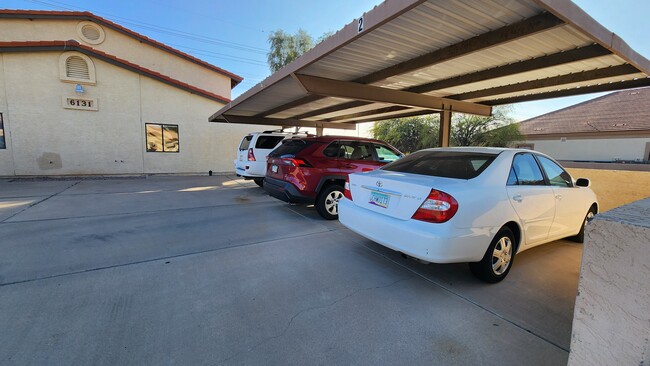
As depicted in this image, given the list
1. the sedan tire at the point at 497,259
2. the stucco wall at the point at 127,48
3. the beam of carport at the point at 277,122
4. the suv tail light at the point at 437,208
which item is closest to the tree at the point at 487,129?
the beam of carport at the point at 277,122

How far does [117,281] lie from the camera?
3.34m

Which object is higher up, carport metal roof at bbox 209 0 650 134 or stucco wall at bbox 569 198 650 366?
carport metal roof at bbox 209 0 650 134

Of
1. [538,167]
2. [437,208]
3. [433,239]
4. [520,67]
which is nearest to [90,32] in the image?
[520,67]

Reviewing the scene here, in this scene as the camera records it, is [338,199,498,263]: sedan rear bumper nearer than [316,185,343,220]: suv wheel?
Yes

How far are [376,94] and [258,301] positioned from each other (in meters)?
6.10

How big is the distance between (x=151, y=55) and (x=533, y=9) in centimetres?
1866

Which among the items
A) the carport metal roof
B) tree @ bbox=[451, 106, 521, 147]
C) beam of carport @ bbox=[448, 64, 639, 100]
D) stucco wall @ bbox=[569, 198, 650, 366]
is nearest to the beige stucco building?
the carport metal roof

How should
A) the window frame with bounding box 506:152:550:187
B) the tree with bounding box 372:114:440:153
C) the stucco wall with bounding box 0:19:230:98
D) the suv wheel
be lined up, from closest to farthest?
the window frame with bounding box 506:152:550:187
the suv wheel
the stucco wall with bounding box 0:19:230:98
the tree with bounding box 372:114:440:153

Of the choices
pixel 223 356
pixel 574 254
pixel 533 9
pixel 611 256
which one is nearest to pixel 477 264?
pixel 611 256

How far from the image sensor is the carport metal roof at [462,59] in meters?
3.82

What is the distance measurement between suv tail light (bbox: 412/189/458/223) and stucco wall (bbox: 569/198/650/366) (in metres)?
1.36

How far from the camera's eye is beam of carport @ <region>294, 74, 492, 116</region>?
672 cm

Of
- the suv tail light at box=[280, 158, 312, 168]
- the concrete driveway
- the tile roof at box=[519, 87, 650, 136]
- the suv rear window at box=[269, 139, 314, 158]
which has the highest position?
the tile roof at box=[519, 87, 650, 136]

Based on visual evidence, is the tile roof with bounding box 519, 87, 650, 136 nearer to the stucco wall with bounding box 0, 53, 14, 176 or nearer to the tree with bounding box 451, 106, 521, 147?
the tree with bounding box 451, 106, 521, 147
